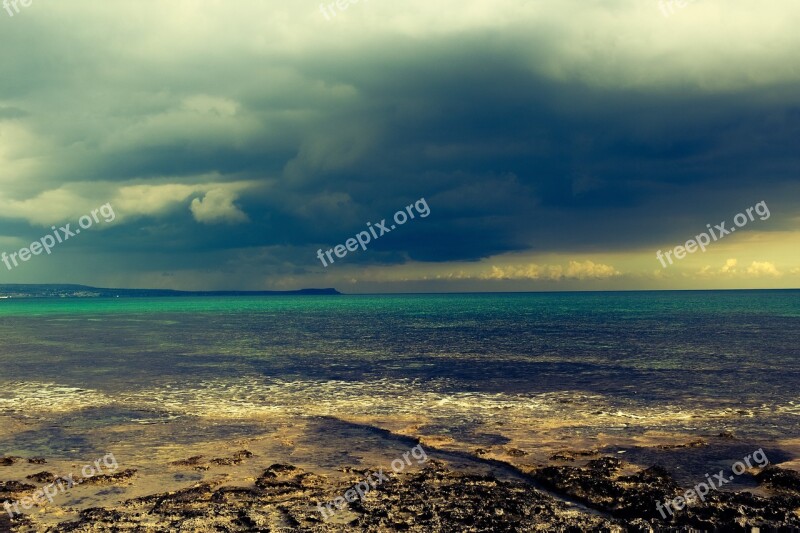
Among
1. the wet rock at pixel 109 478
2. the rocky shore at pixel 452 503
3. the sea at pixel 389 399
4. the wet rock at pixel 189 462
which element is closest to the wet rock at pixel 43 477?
the rocky shore at pixel 452 503

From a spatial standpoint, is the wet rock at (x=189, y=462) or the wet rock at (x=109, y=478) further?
the wet rock at (x=189, y=462)

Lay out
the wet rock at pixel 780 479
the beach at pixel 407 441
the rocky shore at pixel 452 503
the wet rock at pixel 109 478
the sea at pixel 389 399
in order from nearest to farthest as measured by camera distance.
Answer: the rocky shore at pixel 452 503 → the beach at pixel 407 441 → the wet rock at pixel 780 479 → the wet rock at pixel 109 478 → the sea at pixel 389 399

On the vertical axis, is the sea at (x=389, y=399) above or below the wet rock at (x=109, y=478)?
below

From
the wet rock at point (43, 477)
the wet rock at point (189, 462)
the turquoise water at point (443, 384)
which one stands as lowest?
the turquoise water at point (443, 384)

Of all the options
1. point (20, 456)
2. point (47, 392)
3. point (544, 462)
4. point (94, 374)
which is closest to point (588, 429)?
point (544, 462)

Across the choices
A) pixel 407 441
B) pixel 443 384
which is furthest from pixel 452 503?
pixel 443 384

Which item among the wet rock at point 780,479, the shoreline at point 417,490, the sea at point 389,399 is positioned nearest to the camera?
the shoreline at point 417,490

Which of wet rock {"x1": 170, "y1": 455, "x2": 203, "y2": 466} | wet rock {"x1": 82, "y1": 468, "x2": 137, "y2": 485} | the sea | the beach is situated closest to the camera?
the beach

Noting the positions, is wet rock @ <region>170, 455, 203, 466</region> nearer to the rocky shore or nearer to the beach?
the beach

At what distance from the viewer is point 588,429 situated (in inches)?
1096

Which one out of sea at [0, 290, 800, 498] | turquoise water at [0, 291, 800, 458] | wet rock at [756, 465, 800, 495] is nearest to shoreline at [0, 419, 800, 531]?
wet rock at [756, 465, 800, 495]

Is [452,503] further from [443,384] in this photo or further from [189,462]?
[443,384]

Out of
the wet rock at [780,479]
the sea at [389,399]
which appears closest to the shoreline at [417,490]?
the wet rock at [780,479]

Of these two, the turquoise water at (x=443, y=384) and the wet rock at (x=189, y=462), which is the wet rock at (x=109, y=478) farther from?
the turquoise water at (x=443, y=384)
